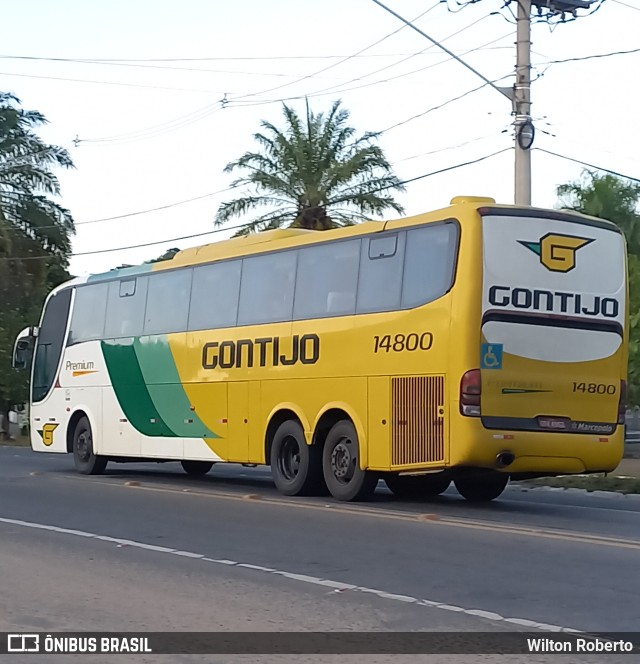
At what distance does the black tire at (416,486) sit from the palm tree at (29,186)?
960 inches

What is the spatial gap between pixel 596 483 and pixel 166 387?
7.23m

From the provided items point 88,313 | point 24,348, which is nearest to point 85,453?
point 88,313

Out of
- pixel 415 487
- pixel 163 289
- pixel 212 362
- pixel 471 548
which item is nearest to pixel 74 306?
pixel 163 289

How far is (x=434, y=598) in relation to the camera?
863 centimetres

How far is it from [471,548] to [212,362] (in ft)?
27.3

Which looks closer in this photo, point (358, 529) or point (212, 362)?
point (358, 529)

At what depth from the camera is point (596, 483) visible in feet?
65.4

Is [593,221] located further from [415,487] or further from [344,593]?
[344,593]

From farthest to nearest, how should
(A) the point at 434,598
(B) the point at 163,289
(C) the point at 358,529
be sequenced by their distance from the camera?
(B) the point at 163,289
(C) the point at 358,529
(A) the point at 434,598

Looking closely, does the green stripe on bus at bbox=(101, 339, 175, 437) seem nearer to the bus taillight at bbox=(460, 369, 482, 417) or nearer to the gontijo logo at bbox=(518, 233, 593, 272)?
the bus taillight at bbox=(460, 369, 482, 417)

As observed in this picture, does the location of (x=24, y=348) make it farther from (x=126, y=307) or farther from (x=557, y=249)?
(x=557, y=249)

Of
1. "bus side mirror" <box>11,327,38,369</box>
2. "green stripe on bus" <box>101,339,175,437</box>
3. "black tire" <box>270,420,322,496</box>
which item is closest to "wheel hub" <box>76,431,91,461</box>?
"green stripe on bus" <box>101,339,175,437</box>

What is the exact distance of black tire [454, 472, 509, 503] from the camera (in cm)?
1699

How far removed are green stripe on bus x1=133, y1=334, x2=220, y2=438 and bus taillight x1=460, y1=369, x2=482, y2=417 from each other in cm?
577
